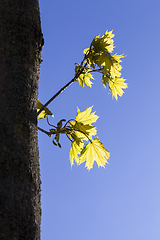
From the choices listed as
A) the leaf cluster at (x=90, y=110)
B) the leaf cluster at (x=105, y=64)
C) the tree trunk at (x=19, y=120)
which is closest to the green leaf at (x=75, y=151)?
the leaf cluster at (x=90, y=110)

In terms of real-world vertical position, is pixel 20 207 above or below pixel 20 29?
below

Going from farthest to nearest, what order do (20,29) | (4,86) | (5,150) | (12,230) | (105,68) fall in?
(105,68) → (20,29) → (4,86) → (5,150) → (12,230)

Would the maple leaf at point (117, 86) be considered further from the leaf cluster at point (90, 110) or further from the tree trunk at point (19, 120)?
the tree trunk at point (19, 120)

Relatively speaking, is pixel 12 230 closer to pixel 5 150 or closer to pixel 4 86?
pixel 5 150

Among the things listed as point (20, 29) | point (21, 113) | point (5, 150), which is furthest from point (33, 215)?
point (20, 29)

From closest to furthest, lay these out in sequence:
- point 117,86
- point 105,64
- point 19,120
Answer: point 19,120, point 105,64, point 117,86

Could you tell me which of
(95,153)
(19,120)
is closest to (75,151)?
(95,153)

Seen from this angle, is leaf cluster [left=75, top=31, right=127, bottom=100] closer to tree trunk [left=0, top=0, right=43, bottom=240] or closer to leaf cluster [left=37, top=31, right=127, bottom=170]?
leaf cluster [left=37, top=31, right=127, bottom=170]

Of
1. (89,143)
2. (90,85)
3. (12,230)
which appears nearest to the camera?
(12,230)

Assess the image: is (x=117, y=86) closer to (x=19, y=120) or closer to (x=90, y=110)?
(x=90, y=110)
